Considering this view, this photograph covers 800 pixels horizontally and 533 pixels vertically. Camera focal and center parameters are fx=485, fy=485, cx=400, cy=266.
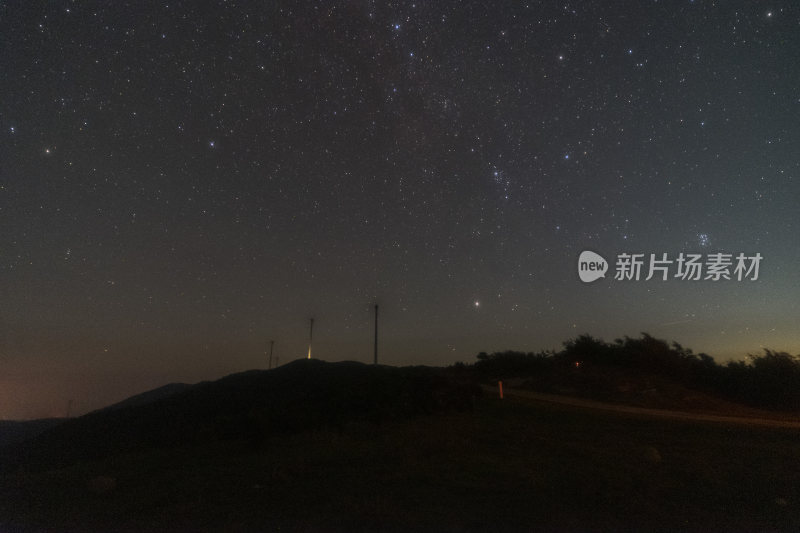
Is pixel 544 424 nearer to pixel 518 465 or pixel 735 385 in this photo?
pixel 518 465

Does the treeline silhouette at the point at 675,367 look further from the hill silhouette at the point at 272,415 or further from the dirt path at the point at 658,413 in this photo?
the hill silhouette at the point at 272,415

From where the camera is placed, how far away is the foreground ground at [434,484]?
293 inches

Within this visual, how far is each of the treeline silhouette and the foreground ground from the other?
11697 mm

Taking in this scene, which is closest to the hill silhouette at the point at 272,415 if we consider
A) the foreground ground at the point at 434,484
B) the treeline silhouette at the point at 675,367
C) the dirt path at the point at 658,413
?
the foreground ground at the point at 434,484

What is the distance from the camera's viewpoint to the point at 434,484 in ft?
28.8

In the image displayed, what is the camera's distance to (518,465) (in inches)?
400

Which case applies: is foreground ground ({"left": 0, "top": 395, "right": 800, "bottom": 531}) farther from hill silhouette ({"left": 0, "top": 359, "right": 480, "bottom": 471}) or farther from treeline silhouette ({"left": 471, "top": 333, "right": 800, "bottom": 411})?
treeline silhouette ({"left": 471, "top": 333, "right": 800, "bottom": 411})

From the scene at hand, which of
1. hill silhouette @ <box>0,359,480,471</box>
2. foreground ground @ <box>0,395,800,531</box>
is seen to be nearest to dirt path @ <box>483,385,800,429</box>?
foreground ground @ <box>0,395,800,531</box>

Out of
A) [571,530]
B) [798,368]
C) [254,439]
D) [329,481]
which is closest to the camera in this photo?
[571,530]

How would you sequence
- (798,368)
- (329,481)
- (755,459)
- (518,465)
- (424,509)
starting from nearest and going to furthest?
(424,509)
(329,481)
(518,465)
(755,459)
(798,368)

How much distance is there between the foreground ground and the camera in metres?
7.45

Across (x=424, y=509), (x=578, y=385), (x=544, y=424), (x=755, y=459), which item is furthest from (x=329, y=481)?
(x=578, y=385)

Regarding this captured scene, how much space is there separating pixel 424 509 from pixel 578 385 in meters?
20.1

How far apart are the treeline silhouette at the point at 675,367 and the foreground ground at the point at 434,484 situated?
11697 millimetres
